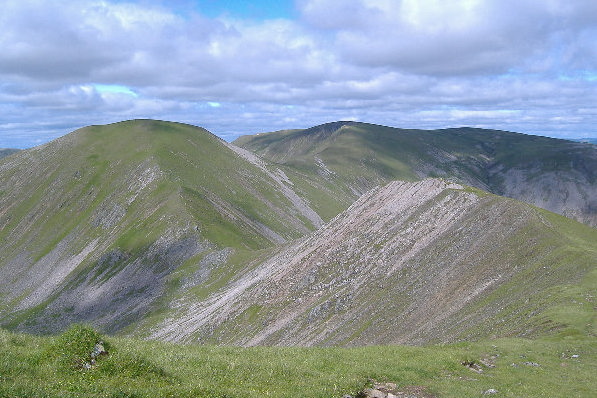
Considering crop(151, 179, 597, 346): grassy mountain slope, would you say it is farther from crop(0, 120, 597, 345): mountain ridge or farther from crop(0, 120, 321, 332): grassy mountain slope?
crop(0, 120, 321, 332): grassy mountain slope

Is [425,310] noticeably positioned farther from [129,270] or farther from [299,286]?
[129,270]

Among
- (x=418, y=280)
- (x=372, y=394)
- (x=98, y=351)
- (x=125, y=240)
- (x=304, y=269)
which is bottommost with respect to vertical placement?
(x=125, y=240)

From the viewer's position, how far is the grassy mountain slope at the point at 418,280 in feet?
166

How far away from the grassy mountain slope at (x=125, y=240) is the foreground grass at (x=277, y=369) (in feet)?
287

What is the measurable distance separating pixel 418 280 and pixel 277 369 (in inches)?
1933

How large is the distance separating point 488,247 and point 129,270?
99.2 m

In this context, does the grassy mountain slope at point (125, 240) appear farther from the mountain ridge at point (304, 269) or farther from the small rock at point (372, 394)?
the small rock at point (372, 394)

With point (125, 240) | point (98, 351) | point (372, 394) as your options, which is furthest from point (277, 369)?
point (125, 240)

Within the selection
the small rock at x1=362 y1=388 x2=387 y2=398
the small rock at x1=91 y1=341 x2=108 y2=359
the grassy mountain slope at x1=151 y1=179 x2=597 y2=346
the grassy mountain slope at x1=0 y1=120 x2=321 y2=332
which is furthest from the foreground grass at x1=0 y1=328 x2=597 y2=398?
the grassy mountain slope at x1=0 y1=120 x2=321 y2=332


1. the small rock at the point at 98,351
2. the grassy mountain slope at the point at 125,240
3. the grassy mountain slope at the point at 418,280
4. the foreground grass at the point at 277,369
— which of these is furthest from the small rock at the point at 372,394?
the grassy mountain slope at the point at 125,240

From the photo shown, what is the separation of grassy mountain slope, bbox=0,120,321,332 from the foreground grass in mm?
87523

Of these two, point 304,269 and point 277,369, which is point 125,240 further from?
point 277,369

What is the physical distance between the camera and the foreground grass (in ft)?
60.2

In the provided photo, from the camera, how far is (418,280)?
68938mm
